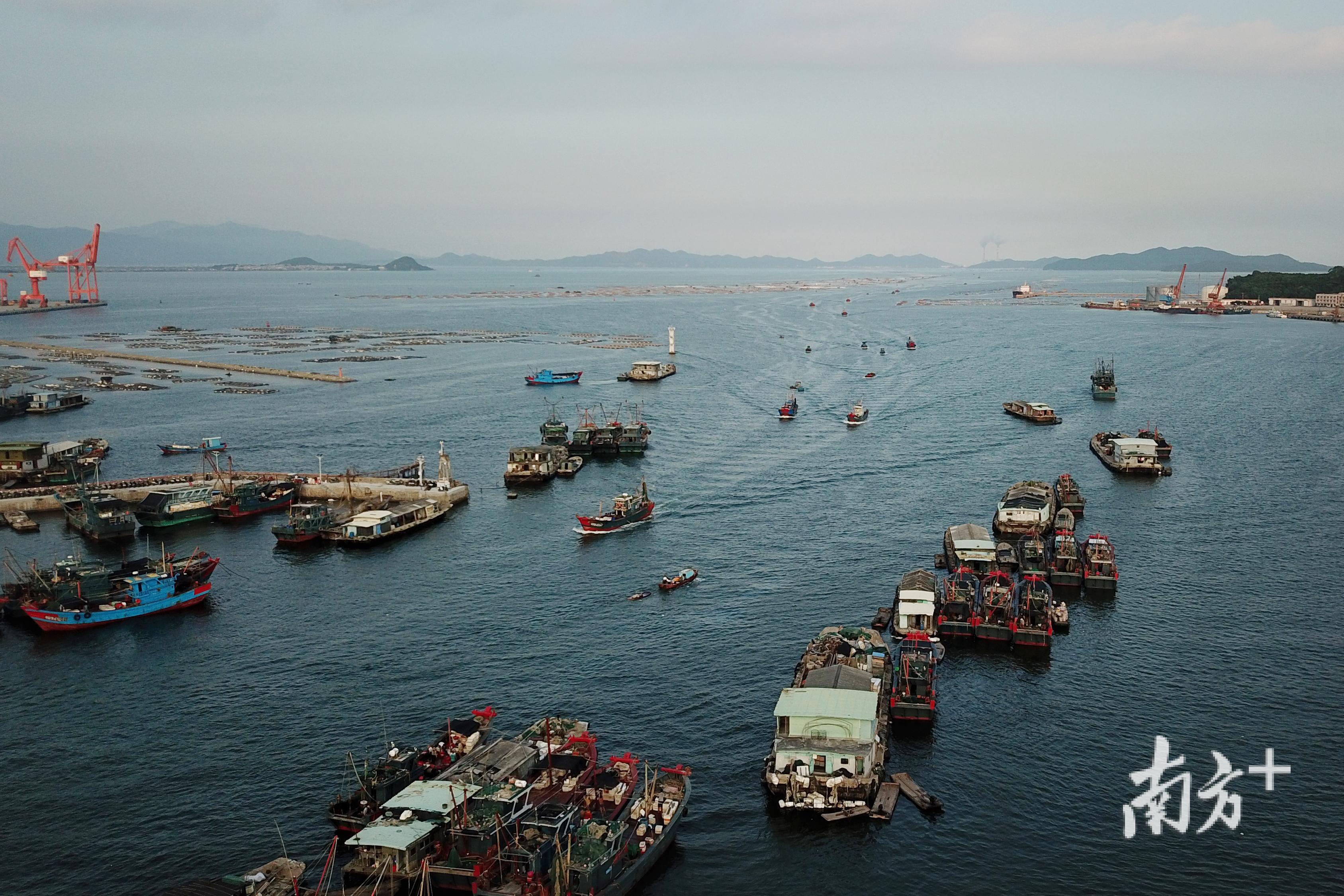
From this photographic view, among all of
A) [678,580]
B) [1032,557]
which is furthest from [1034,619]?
[678,580]

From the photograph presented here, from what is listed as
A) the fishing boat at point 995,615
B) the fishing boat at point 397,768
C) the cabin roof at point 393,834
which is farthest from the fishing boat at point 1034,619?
the cabin roof at point 393,834

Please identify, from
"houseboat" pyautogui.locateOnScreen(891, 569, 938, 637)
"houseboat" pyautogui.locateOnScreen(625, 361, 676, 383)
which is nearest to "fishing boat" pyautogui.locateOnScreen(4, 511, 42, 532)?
"houseboat" pyautogui.locateOnScreen(891, 569, 938, 637)

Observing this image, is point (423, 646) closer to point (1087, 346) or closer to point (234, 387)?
point (234, 387)

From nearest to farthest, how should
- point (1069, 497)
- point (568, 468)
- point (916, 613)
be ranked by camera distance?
point (916, 613) → point (1069, 497) → point (568, 468)

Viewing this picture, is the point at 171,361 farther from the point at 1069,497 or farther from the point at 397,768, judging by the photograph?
the point at 397,768

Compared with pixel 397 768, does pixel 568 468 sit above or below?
above

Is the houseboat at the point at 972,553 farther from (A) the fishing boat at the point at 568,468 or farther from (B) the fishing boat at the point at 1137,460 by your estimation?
(A) the fishing boat at the point at 568,468
